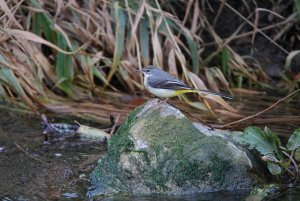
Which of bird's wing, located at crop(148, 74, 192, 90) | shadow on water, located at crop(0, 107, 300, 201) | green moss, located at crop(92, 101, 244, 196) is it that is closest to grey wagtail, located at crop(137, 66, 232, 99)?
bird's wing, located at crop(148, 74, 192, 90)

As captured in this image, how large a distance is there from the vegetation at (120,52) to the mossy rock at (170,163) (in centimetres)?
158

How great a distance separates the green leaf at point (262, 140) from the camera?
486cm

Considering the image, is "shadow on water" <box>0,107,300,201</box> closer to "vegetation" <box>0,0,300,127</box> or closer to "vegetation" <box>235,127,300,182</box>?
"vegetation" <box>235,127,300,182</box>

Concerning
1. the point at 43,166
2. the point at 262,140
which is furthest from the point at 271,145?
the point at 43,166

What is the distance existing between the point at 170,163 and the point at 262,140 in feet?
2.19

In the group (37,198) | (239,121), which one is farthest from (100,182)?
(239,121)

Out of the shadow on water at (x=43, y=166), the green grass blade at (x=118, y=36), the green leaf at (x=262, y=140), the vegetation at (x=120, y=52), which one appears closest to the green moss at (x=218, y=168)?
the shadow on water at (x=43, y=166)

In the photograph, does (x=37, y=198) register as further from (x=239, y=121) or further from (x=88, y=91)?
(x=88, y=91)

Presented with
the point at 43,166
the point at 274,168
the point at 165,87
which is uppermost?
the point at 165,87

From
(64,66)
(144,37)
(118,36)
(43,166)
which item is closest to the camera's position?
(43,166)

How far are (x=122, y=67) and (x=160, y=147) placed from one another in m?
2.63

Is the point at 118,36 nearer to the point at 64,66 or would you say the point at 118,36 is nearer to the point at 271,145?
the point at 64,66

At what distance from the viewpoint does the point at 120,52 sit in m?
7.21

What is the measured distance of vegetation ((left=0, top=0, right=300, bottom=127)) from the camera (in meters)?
6.76
